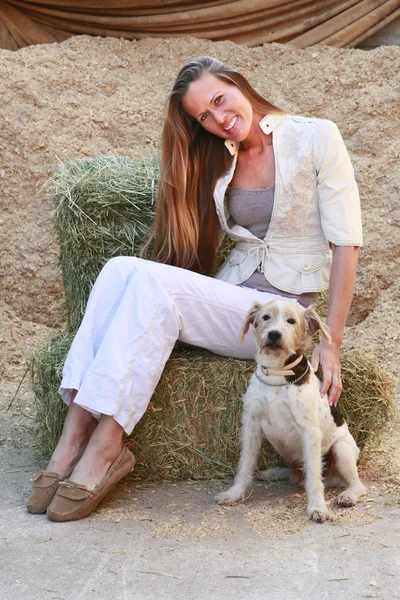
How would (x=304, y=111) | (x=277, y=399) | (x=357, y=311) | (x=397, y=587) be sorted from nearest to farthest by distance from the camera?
(x=397, y=587) < (x=277, y=399) < (x=357, y=311) < (x=304, y=111)

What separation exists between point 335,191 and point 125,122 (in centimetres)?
334

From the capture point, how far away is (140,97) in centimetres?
639

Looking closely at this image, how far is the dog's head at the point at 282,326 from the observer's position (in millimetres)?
2854

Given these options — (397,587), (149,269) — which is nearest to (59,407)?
(149,269)

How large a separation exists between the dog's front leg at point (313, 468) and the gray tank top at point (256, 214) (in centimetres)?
54

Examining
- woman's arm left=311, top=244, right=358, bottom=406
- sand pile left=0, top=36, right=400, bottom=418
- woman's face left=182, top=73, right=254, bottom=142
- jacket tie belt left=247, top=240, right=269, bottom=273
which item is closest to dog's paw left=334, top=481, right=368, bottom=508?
woman's arm left=311, top=244, right=358, bottom=406

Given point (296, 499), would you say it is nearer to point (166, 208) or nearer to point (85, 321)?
point (85, 321)

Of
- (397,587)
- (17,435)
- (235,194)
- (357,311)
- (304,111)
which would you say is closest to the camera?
(397,587)

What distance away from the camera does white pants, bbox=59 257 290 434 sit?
2.93 metres

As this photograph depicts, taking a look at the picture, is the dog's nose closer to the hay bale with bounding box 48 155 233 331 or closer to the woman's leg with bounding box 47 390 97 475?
the woman's leg with bounding box 47 390 97 475

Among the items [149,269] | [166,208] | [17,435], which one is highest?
[166,208]

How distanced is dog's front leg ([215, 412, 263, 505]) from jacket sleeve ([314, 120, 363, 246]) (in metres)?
0.72

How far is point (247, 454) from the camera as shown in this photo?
3.10 metres

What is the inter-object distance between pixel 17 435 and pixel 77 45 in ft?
12.0
